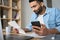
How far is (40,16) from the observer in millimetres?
2240

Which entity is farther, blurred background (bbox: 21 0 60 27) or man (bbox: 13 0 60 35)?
blurred background (bbox: 21 0 60 27)

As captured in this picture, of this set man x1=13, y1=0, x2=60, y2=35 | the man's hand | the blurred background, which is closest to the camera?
the man's hand

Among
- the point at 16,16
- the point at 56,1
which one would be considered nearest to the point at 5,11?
the point at 16,16

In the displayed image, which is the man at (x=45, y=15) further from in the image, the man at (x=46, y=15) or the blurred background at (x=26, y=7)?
the blurred background at (x=26, y=7)

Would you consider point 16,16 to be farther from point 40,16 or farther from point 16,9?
point 40,16

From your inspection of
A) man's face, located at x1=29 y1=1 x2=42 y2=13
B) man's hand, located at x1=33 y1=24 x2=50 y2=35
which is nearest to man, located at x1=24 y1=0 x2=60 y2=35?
man's face, located at x1=29 y1=1 x2=42 y2=13

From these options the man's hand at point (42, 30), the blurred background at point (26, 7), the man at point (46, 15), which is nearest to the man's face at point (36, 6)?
the man at point (46, 15)

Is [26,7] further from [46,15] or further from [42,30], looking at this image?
[42,30]

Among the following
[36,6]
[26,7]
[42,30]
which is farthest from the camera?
[26,7]

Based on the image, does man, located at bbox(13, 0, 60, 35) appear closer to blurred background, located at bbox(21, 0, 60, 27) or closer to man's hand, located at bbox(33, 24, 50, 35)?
man's hand, located at bbox(33, 24, 50, 35)

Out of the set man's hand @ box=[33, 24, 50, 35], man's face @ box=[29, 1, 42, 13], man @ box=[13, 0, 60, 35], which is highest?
man's face @ box=[29, 1, 42, 13]

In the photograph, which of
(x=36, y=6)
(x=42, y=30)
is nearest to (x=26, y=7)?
(x=36, y=6)

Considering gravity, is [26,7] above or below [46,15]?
above

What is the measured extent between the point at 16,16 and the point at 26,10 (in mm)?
488
